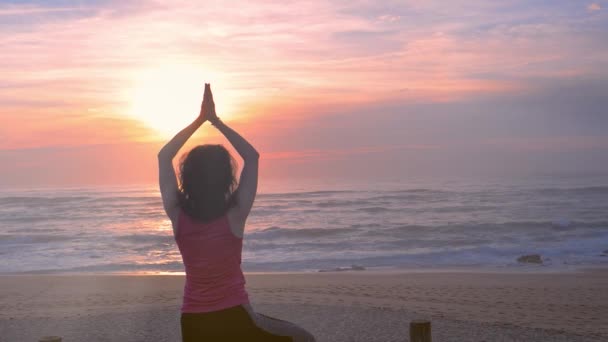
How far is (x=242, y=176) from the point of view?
119 inches

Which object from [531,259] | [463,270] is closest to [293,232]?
[531,259]

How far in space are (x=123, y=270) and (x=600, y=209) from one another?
28.8 meters

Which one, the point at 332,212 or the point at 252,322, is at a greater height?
the point at 252,322

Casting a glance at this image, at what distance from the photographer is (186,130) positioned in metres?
3.16

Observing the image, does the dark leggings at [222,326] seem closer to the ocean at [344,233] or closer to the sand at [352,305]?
the sand at [352,305]

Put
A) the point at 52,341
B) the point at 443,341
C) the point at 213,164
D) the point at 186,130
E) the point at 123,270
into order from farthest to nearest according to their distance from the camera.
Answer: the point at 123,270, the point at 443,341, the point at 52,341, the point at 186,130, the point at 213,164

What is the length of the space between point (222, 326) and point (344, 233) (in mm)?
28419

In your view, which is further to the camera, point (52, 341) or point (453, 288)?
point (453, 288)

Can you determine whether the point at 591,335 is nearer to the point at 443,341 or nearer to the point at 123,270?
the point at 443,341

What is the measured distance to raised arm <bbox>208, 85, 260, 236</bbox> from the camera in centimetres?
292

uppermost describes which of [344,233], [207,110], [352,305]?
[207,110]

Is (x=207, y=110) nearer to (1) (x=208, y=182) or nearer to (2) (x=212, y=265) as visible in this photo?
(1) (x=208, y=182)

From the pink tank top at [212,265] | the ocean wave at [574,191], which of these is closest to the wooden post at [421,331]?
the pink tank top at [212,265]

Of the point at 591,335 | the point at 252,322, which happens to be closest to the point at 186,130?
the point at 252,322
